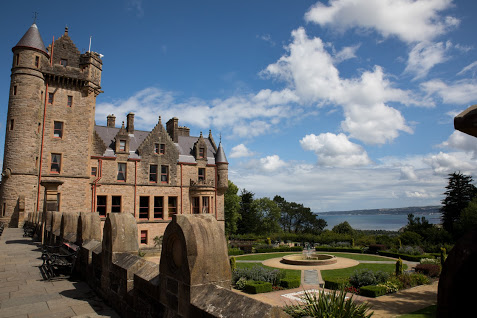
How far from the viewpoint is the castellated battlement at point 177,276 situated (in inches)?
141

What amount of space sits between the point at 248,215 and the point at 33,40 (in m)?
45.2

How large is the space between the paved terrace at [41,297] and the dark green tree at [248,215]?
174 feet

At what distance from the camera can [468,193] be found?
4259cm

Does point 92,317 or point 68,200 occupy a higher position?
point 68,200

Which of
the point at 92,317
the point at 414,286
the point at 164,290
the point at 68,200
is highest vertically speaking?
the point at 68,200

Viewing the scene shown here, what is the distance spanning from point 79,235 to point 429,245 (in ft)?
115

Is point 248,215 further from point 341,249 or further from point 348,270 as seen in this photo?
point 348,270

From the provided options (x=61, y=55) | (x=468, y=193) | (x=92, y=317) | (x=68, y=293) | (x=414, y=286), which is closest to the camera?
(x=92, y=317)

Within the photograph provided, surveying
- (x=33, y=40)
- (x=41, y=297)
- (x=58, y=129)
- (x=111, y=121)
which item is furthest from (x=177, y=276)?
(x=111, y=121)

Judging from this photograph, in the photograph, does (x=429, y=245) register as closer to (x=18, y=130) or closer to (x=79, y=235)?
(x=79, y=235)

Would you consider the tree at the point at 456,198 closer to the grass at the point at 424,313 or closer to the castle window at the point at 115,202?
the grass at the point at 424,313

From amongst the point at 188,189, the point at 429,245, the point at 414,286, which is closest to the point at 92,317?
the point at 414,286

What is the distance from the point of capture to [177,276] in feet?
13.9

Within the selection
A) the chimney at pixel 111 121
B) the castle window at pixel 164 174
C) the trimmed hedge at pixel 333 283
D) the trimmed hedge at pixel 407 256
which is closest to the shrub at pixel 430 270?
the trimmed hedge at pixel 333 283
